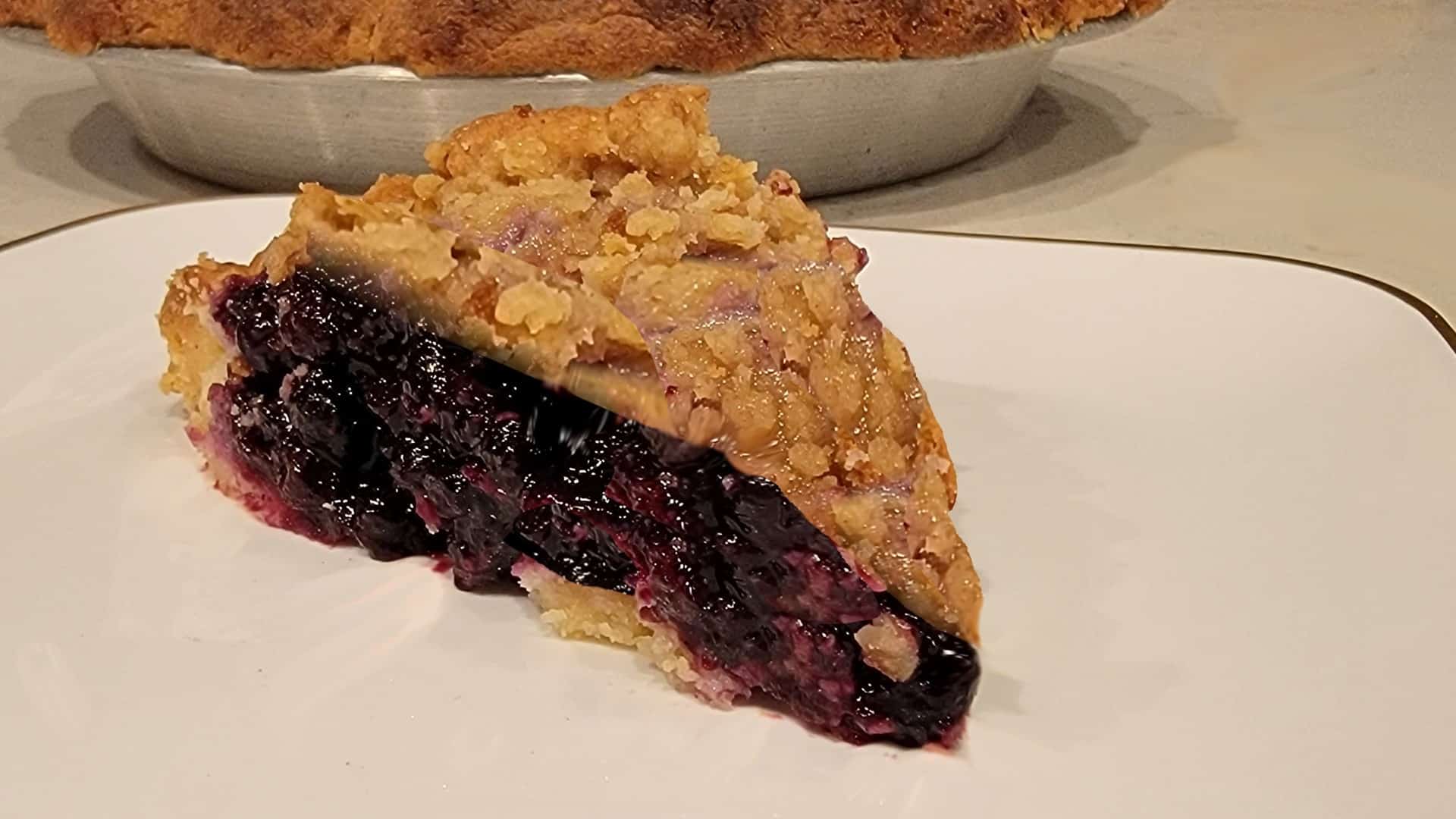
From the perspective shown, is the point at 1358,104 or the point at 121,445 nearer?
the point at 121,445

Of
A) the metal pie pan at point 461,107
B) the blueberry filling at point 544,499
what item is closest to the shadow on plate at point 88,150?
the metal pie pan at point 461,107

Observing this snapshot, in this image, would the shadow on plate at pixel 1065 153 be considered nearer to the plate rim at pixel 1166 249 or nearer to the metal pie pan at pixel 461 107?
the metal pie pan at pixel 461 107

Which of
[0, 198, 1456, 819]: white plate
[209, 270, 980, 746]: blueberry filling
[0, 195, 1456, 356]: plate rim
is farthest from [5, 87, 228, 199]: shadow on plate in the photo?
[209, 270, 980, 746]: blueberry filling

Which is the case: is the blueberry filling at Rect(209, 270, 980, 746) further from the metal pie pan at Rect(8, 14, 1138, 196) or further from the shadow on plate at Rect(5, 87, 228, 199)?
the shadow on plate at Rect(5, 87, 228, 199)

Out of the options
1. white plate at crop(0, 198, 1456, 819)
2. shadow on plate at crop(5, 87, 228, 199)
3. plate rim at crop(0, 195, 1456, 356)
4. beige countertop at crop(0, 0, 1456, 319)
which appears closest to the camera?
white plate at crop(0, 198, 1456, 819)

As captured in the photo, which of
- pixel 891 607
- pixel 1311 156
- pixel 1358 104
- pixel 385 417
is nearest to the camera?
pixel 891 607

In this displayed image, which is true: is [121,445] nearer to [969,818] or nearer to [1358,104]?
[969,818]

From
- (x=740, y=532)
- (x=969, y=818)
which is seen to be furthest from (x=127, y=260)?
(x=969, y=818)
